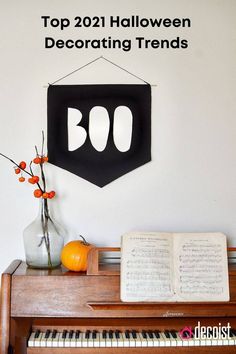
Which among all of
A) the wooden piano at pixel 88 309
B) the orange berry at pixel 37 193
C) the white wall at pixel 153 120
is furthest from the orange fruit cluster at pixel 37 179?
the wooden piano at pixel 88 309

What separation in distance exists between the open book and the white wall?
0.35 meters

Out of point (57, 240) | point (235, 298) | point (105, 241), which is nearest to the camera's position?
point (235, 298)

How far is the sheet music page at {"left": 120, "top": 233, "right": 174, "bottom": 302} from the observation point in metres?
2.09

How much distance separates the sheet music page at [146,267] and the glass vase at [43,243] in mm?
375

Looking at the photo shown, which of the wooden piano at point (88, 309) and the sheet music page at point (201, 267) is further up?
the sheet music page at point (201, 267)

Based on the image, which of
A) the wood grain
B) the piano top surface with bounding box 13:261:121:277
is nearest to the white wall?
the piano top surface with bounding box 13:261:121:277

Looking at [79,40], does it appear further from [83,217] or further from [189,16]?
[83,217]

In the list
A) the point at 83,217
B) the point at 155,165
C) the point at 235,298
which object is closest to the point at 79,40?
the point at 155,165

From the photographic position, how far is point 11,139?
252 centimetres

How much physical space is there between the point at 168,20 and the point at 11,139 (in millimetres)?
1068

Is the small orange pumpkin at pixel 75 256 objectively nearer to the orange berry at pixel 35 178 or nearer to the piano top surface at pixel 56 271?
the piano top surface at pixel 56 271

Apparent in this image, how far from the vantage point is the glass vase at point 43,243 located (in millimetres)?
2283

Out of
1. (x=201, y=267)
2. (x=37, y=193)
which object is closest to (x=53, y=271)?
(x=37, y=193)

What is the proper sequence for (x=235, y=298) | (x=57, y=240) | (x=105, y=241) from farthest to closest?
(x=105, y=241) < (x=57, y=240) < (x=235, y=298)
